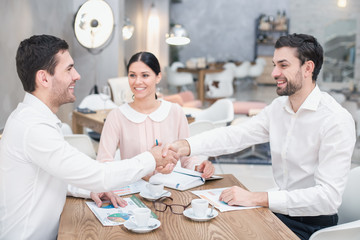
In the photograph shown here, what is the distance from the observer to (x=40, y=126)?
162cm

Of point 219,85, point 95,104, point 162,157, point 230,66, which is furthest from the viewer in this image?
point 230,66

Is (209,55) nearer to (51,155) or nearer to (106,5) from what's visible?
(106,5)

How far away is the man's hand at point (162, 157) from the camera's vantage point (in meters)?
1.99

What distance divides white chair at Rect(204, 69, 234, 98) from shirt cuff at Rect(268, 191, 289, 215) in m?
8.35

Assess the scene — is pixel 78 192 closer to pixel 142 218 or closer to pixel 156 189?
pixel 156 189

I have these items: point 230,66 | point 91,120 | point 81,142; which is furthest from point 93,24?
point 230,66

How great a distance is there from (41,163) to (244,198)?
86cm

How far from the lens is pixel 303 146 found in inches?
83.7

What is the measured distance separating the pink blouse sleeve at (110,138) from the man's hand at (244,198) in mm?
874

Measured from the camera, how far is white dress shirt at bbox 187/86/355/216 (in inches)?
75.3

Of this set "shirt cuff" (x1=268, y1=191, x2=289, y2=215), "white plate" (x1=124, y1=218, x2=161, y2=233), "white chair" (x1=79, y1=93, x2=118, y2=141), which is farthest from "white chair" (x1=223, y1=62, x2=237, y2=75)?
"white plate" (x1=124, y1=218, x2=161, y2=233)

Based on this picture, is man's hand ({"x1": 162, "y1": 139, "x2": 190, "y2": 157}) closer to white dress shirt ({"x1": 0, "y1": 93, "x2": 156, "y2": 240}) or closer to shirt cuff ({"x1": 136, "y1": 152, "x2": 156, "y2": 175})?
shirt cuff ({"x1": 136, "y1": 152, "x2": 156, "y2": 175})

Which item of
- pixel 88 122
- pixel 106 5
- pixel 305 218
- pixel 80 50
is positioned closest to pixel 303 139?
pixel 305 218

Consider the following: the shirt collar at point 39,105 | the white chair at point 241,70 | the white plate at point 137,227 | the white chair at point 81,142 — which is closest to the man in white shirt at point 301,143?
the white plate at point 137,227
